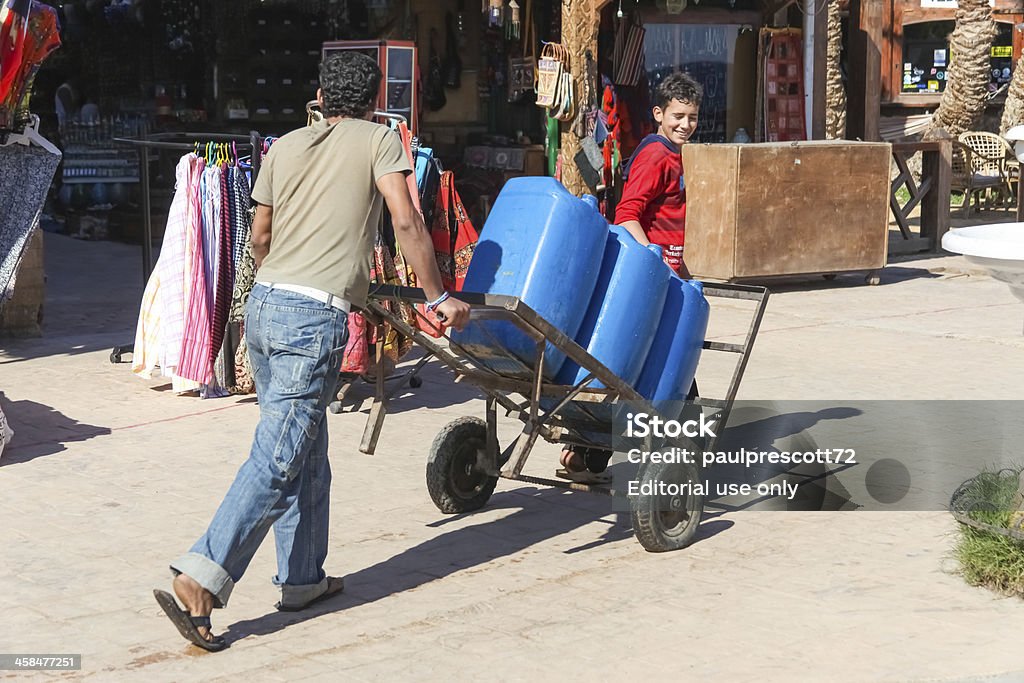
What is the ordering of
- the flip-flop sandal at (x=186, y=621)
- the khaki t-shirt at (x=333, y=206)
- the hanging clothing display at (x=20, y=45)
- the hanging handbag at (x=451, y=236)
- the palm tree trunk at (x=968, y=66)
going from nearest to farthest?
the flip-flop sandal at (x=186, y=621), the khaki t-shirt at (x=333, y=206), the hanging handbag at (x=451, y=236), the hanging clothing display at (x=20, y=45), the palm tree trunk at (x=968, y=66)

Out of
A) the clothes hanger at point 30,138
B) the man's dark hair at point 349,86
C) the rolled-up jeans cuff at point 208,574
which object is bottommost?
the rolled-up jeans cuff at point 208,574

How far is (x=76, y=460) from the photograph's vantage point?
21.3ft

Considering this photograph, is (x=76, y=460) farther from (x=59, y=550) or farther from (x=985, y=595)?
(x=985, y=595)

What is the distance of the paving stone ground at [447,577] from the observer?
13.5 ft

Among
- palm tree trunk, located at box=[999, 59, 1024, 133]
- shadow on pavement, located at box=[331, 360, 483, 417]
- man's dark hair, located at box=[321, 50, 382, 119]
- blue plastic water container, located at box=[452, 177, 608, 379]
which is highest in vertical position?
palm tree trunk, located at box=[999, 59, 1024, 133]

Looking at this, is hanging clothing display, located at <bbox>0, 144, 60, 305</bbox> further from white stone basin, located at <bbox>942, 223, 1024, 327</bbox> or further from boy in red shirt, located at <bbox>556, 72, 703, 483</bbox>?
white stone basin, located at <bbox>942, 223, 1024, 327</bbox>

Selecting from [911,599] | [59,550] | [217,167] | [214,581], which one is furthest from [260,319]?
[217,167]

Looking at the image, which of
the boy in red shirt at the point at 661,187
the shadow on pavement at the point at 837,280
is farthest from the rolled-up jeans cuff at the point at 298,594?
the shadow on pavement at the point at 837,280

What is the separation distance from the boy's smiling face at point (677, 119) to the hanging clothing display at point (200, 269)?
2.63 m

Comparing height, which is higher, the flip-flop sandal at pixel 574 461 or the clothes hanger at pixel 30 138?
the clothes hanger at pixel 30 138

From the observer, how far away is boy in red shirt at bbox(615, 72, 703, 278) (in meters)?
6.00

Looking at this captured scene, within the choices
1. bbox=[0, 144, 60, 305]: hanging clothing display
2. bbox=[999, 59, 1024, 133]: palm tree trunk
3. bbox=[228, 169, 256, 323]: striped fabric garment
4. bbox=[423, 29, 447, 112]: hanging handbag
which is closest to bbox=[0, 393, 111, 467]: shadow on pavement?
bbox=[228, 169, 256, 323]: striped fabric garment

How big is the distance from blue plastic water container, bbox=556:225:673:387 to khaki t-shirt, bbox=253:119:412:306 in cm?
100

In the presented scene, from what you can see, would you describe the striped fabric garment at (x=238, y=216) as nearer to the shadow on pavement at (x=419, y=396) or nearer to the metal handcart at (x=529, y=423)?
the shadow on pavement at (x=419, y=396)
